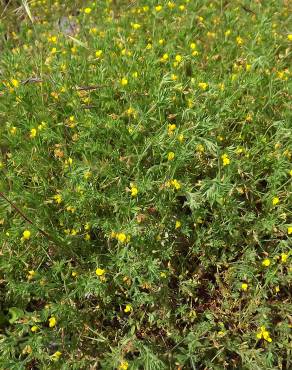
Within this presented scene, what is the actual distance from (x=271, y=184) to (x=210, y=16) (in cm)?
181

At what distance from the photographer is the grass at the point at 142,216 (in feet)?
9.61

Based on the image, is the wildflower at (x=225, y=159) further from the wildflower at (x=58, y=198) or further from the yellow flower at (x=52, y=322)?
the yellow flower at (x=52, y=322)

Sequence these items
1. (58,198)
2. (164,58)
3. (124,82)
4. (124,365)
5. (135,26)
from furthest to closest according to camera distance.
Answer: (135,26), (164,58), (124,82), (58,198), (124,365)

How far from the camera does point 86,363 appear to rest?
289 cm

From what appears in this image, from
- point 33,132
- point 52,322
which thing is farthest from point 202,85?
point 52,322

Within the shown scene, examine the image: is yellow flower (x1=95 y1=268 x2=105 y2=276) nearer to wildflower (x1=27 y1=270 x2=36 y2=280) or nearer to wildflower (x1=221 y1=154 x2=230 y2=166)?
wildflower (x1=27 y1=270 x2=36 y2=280)

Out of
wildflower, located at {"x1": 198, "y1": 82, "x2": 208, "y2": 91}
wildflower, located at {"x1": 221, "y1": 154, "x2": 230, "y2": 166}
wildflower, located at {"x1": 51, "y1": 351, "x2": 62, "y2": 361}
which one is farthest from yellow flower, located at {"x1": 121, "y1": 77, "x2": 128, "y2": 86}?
wildflower, located at {"x1": 51, "y1": 351, "x2": 62, "y2": 361}

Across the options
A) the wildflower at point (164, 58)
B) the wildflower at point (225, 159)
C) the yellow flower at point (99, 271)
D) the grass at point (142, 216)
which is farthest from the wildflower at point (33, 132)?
the wildflower at point (225, 159)

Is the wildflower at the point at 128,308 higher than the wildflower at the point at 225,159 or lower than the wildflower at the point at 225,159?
lower

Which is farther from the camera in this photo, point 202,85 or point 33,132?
point 202,85

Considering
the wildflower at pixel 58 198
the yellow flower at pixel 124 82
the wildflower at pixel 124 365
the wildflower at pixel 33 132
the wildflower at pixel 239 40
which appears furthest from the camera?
the wildflower at pixel 239 40

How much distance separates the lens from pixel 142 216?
112 inches

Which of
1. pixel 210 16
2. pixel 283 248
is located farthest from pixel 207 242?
pixel 210 16

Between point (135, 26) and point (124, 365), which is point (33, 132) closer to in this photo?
point (135, 26)
